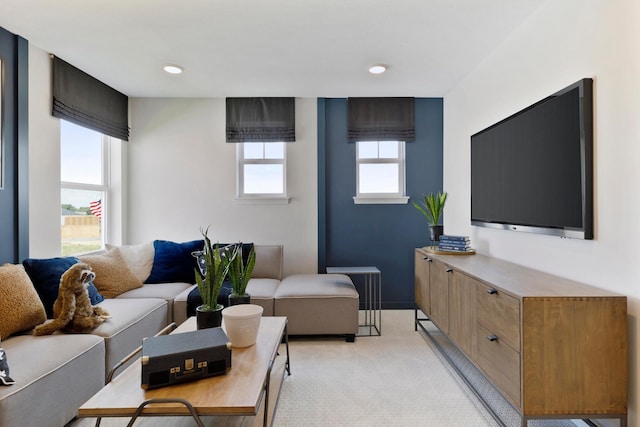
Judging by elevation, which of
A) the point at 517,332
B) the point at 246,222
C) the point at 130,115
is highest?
the point at 130,115

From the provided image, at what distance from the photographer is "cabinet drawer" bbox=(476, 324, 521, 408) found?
1.57m

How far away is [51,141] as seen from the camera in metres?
2.82

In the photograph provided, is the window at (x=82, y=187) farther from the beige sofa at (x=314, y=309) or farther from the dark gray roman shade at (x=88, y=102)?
the beige sofa at (x=314, y=309)

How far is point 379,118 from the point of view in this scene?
12.7ft

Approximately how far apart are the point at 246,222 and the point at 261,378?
8.67ft

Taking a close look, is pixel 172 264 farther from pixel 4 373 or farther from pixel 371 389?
pixel 371 389

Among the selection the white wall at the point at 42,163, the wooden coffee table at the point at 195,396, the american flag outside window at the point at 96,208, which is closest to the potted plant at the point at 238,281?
the wooden coffee table at the point at 195,396

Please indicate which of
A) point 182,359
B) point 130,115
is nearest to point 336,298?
point 182,359

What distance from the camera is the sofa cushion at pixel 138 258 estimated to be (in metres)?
3.17

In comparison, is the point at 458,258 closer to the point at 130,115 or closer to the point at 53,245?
the point at 53,245

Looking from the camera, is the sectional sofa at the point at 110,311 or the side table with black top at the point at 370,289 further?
the side table with black top at the point at 370,289

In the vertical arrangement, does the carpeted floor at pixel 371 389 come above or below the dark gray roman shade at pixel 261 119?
A: below

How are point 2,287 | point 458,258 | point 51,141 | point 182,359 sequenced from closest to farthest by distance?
1. point 182,359
2. point 2,287
3. point 458,258
4. point 51,141

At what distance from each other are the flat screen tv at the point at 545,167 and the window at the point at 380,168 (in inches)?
52.9
